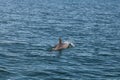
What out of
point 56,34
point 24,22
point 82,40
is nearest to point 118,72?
point 82,40

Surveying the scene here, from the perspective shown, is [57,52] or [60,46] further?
[60,46]

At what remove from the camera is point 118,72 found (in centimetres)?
4003

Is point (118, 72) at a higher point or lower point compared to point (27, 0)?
lower

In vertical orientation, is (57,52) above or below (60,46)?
below

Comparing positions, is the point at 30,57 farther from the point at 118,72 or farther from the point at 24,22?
the point at 24,22

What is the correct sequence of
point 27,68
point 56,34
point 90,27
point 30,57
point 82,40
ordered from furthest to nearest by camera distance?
point 90,27, point 56,34, point 82,40, point 30,57, point 27,68

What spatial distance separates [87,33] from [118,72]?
24.8m

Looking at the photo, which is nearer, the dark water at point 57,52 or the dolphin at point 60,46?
the dark water at point 57,52

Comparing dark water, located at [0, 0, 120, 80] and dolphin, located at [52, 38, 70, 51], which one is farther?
dolphin, located at [52, 38, 70, 51]

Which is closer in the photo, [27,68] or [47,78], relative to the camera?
[47,78]

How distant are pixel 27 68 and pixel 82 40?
19.1 m

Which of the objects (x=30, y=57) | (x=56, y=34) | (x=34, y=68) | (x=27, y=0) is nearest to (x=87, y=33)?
(x=56, y=34)

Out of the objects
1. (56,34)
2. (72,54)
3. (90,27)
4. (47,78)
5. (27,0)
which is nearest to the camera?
(47,78)

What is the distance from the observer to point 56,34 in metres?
62.2
